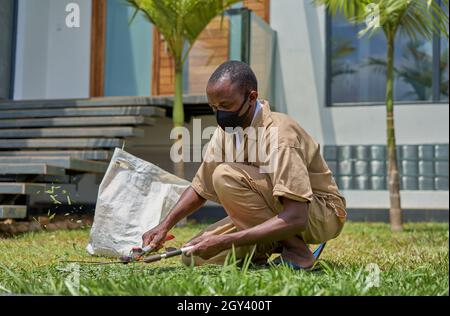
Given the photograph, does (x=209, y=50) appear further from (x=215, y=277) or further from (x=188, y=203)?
(x=215, y=277)

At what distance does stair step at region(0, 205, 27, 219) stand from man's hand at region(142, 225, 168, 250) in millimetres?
2070

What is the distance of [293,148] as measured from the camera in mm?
2387

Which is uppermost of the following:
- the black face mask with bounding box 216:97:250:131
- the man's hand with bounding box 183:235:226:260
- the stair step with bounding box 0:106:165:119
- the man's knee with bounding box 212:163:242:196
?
the stair step with bounding box 0:106:165:119

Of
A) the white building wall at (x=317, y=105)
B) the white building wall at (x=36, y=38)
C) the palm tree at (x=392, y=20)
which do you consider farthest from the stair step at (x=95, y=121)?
the white building wall at (x=36, y=38)

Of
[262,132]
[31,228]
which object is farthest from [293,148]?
[31,228]

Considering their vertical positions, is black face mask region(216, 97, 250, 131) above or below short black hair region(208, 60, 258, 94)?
below

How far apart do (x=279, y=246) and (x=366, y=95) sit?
474cm

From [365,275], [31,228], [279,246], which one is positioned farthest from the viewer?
[31,228]

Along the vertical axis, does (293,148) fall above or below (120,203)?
above

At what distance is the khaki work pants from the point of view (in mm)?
2637

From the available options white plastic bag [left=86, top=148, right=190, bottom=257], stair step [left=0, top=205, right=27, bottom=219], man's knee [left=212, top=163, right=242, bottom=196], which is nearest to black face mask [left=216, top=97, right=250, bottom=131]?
man's knee [left=212, top=163, right=242, bottom=196]

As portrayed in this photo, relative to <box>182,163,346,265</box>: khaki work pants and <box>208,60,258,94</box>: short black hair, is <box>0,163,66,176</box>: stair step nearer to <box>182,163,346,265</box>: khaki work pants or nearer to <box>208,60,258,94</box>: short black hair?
<box>182,163,346,265</box>: khaki work pants

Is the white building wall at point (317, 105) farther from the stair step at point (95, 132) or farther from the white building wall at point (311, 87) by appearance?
the stair step at point (95, 132)

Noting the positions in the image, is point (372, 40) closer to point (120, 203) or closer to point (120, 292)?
point (120, 203)
